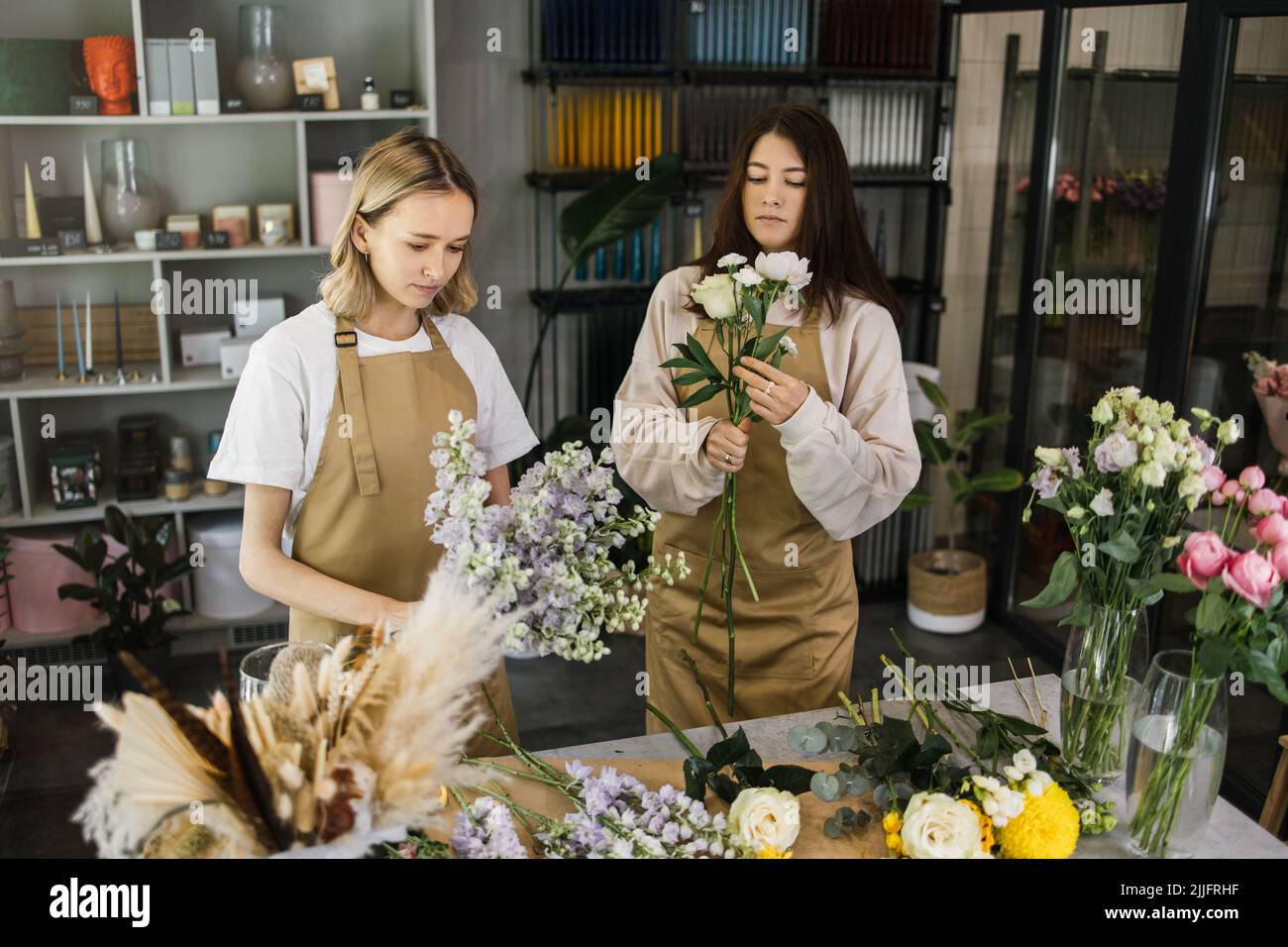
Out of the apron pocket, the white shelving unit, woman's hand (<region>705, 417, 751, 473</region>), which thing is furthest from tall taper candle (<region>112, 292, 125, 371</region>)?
woman's hand (<region>705, 417, 751, 473</region>)

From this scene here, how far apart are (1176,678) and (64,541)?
363 centimetres

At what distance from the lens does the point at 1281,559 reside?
1261 millimetres

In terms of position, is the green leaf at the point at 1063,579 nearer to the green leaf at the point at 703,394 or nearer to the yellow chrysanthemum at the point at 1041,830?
the yellow chrysanthemum at the point at 1041,830

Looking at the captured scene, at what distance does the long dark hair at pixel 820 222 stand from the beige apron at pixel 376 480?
60 cm

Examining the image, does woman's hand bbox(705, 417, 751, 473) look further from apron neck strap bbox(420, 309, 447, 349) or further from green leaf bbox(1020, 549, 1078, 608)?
green leaf bbox(1020, 549, 1078, 608)

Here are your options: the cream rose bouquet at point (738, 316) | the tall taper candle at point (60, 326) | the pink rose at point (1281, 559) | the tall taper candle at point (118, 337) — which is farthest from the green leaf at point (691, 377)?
the tall taper candle at point (60, 326)

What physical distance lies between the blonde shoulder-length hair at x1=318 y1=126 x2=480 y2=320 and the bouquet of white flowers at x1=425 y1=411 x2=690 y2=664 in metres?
0.52

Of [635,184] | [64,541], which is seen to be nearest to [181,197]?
[64,541]

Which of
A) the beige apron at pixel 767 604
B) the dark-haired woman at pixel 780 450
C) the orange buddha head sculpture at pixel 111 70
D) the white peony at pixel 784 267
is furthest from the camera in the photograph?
the orange buddha head sculpture at pixel 111 70

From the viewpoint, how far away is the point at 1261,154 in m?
3.14

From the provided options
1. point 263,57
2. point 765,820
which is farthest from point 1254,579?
point 263,57

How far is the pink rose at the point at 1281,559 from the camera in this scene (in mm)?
1259

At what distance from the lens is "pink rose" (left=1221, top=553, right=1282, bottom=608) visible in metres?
1.26
